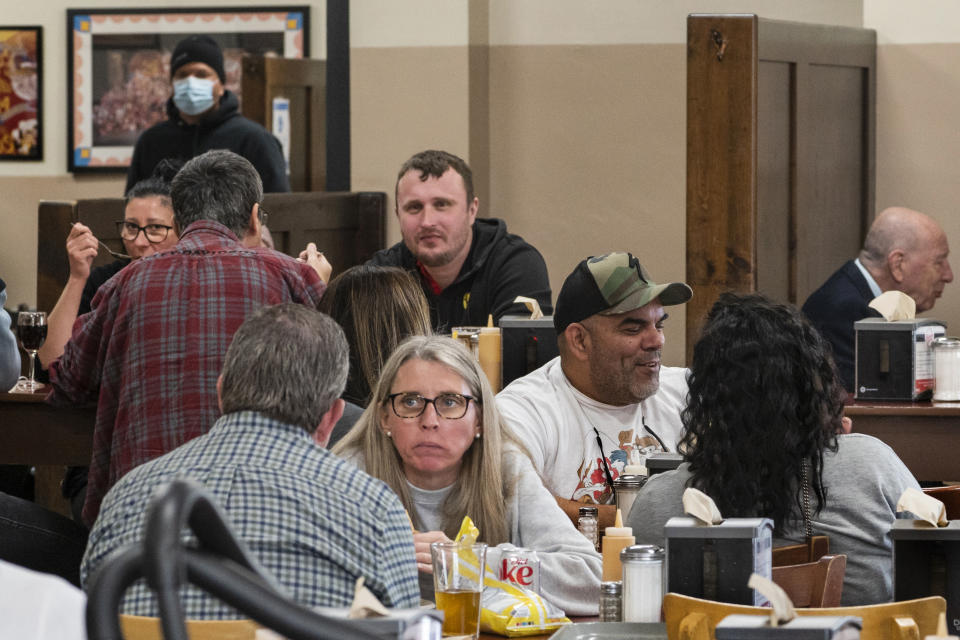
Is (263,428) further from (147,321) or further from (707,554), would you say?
(147,321)

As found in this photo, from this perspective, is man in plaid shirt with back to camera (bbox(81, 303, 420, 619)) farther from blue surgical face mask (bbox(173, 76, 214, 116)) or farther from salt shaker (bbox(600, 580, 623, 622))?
blue surgical face mask (bbox(173, 76, 214, 116))

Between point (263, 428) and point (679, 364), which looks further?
point (679, 364)

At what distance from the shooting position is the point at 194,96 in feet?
20.8

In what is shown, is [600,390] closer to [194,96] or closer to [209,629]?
[209,629]

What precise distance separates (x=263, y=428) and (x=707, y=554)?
73 cm

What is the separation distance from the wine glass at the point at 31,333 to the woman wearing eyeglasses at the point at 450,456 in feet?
5.38

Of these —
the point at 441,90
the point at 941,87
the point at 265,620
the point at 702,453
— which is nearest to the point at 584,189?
the point at 441,90

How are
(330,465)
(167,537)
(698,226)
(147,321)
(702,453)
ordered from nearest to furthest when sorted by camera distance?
(167,537) → (330,465) → (702,453) → (147,321) → (698,226)

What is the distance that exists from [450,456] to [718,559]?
2.94 feet

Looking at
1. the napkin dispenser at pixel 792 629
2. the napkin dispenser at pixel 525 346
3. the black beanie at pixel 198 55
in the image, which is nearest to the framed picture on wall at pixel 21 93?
the black beanie at pixel 198 55

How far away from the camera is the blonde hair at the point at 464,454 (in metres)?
2.80

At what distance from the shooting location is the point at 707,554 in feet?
6.56

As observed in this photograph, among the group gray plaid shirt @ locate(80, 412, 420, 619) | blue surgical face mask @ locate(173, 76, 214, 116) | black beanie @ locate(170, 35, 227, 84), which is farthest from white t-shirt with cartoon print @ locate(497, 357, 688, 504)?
black beanie @ locate(170, 35, 227, 84)

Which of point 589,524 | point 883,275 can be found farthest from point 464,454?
point 883,275
